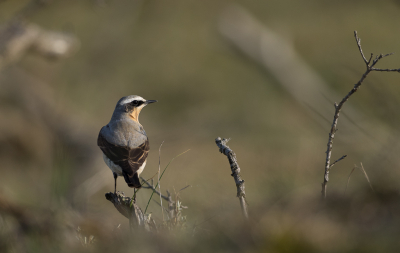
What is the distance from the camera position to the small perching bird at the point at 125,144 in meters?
3.10

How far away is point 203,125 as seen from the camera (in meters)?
12.1

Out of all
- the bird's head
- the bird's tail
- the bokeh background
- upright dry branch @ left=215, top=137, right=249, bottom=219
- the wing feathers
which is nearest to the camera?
the bokeh background

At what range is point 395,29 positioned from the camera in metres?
15.2

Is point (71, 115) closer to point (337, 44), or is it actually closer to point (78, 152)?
point (78, 152)

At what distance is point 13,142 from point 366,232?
12068 millimetres

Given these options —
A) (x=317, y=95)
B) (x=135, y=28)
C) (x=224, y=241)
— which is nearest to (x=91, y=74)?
(x=135, y=28)

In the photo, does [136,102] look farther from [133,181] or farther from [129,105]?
[133,181]

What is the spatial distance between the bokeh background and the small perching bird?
328mm

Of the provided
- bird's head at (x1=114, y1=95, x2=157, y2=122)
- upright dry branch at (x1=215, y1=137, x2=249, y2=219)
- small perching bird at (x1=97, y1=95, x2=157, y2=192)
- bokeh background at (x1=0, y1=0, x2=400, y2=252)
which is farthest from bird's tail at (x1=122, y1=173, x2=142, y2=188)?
bird's head at (x1=114, y1=95, x2=157, y2=122)

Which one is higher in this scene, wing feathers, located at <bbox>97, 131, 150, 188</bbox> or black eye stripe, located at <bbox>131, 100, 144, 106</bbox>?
black eye stripe, located at <bbox>131, 100, 144, 106</bbox>

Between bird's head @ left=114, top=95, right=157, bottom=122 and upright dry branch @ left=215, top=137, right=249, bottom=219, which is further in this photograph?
bird's head @ left=114, top=95, right=157, bottom=122

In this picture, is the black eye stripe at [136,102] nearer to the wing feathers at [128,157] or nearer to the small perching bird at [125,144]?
the small perching bird at [125,144]

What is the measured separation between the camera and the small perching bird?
3.10 metres

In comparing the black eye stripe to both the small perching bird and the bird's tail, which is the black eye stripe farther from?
the bird's tail
